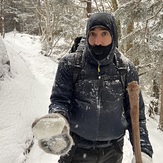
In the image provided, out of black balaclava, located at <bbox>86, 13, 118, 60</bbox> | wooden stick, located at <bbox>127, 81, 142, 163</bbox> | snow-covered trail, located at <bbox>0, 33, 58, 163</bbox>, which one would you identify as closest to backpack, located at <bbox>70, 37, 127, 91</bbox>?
black balaclava, located at <bbox>86, 13, 118, 60</bbox>

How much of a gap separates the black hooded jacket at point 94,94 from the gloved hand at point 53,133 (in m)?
0.31

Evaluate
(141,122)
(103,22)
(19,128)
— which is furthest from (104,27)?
(19,128)

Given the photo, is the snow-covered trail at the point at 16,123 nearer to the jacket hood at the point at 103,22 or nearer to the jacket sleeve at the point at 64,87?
the jacket sleeve at the point at 64,87

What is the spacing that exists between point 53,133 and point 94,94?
Result: 0.60 meters

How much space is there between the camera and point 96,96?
7.22ft

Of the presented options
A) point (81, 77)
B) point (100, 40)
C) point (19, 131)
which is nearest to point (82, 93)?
point (81, 77)

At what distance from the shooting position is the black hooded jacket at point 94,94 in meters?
2.19

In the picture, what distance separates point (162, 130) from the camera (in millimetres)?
8781

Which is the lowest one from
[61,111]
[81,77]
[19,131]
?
[19,131]

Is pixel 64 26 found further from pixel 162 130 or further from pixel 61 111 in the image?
pixel 61 111

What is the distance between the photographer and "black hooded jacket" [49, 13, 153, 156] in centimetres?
219

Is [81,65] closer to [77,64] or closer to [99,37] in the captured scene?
[77,64]

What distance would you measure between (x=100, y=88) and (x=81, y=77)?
0.19 meters

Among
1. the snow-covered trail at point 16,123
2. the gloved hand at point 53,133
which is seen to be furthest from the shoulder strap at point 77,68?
the snow-covered trail at point 16,123
